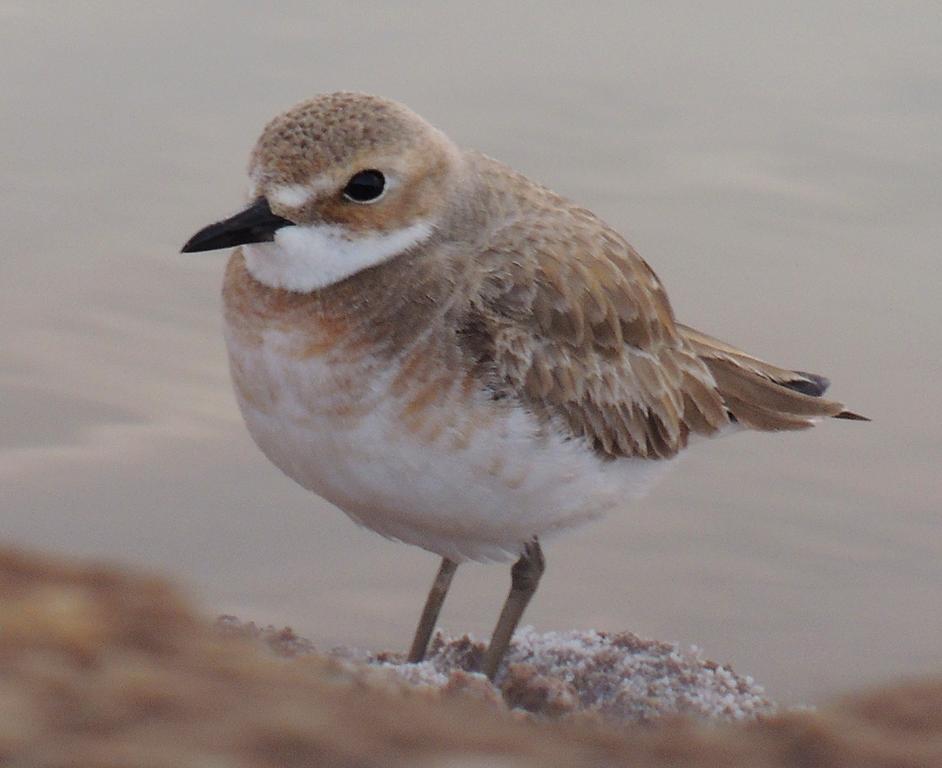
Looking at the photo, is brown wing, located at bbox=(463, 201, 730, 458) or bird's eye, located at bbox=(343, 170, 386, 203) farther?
brown wing, located at bbox=(463, 201, 730, 458)

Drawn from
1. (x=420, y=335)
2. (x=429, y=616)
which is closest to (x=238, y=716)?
(x=420, y=335)

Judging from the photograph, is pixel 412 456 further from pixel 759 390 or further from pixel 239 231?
pixel 759 390

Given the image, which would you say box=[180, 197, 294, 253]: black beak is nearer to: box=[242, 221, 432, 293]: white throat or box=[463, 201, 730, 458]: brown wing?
box=[242, 221, 432, 293]: white throat

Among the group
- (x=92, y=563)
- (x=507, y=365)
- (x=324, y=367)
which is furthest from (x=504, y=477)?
(x=92, y=563)

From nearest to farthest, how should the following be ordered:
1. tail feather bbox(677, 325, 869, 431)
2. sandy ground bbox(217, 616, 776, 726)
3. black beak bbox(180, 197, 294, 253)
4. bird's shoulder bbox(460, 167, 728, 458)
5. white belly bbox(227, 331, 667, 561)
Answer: white belly bbox(227, 331, 667, 561) < black beak bbox(180, 197, 294, 253) < bird's shoulder bbox(460, 167, 728, 458) < sandy ground bbox(217, 616, 776, 726) < tail feather bbox(677, 325, 869, 431)

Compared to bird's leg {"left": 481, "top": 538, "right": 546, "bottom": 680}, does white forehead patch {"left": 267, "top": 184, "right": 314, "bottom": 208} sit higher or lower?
higher

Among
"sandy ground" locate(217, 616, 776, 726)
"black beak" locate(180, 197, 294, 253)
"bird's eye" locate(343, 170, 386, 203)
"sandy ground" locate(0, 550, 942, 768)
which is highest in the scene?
"bird's eye" locate(343, 170, 386, 203)

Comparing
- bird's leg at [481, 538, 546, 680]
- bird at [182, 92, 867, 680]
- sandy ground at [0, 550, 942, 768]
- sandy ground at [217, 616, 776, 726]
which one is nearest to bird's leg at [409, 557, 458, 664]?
sandy ground at [217, 616, 776, 726]
